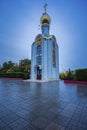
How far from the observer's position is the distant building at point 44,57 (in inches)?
966

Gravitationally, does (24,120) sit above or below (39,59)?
below

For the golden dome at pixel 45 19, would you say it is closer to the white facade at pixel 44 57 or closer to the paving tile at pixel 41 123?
the white facade at pixel 44 57

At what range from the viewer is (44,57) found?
24484 mm

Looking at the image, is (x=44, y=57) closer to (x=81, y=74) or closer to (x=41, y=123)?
(x=81, y=74)

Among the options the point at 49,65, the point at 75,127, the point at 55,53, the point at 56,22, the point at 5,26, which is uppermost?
the point at 5,26

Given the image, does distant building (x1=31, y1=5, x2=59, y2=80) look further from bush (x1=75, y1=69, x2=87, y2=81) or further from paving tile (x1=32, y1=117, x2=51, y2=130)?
paving tile (x1=32, y1=117, x2=51, y2=130)

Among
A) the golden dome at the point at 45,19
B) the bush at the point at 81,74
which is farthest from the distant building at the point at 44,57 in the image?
the bush at the point at 81,74

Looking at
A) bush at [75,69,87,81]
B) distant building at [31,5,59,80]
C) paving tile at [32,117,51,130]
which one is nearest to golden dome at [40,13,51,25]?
distant building at [31,5,59,80]

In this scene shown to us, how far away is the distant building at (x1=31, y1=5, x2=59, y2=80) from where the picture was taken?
24531mm

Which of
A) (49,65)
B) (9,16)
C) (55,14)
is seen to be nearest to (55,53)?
(49,65)

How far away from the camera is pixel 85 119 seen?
3721 millimetres

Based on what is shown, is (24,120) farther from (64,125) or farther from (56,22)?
(56,22)

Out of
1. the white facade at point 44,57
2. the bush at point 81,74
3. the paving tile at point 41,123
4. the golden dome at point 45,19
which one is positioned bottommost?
the paving tile at point 41,123

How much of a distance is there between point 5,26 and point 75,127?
48218 millimetres
